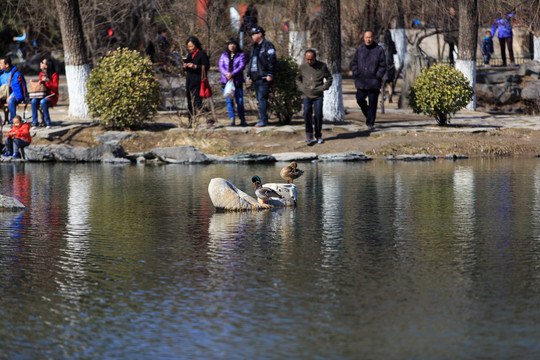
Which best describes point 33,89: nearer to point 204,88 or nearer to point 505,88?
point 204,88

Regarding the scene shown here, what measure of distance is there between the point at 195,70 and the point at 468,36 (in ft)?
28.1

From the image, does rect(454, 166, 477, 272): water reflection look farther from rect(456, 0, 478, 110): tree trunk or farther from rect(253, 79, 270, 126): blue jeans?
rect(456, 0, 478, 110): tree trunk

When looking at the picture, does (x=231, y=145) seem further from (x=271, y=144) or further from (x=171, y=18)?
(x=171, y=18)

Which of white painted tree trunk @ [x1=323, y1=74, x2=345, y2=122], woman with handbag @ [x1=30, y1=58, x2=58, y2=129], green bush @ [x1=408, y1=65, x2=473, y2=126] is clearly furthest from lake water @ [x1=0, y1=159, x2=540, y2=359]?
white painted tree trunk @ [x1=323, y1=74, x2=345, y2=122]

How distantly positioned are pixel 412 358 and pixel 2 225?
6355mm

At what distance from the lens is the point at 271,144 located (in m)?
18.0

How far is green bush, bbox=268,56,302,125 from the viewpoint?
19.2 metres

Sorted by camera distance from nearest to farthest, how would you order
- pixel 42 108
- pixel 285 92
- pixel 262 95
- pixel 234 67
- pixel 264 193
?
pixel 264 193 → pixel 262 95 → pixel 234 67 → pixel 285 92 → pixel 42 108

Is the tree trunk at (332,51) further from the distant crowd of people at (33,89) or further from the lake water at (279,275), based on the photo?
the lake water at (279,275)

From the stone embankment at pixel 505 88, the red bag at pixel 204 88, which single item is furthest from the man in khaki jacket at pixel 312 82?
the stone embankment at pixel 505 88

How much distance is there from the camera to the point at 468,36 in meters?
23.5

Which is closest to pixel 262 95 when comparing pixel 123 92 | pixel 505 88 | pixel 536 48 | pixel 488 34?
pixel 123 92

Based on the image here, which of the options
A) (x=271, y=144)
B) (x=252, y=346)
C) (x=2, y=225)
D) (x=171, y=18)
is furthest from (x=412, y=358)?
(x=171, y=18)

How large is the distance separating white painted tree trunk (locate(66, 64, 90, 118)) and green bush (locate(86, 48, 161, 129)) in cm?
136
